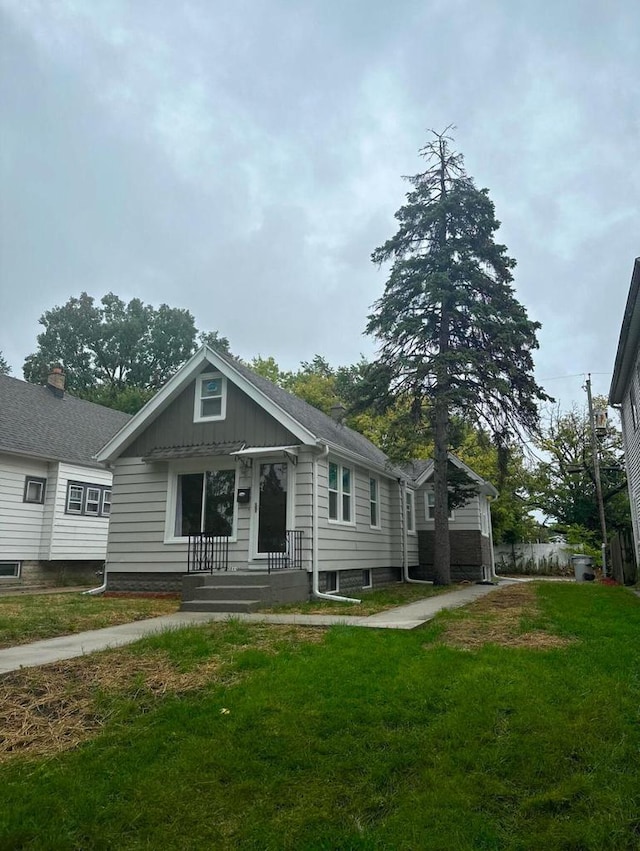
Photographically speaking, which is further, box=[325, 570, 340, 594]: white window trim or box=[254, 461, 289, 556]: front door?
box=[325, 570, 340, 594]: white window trim

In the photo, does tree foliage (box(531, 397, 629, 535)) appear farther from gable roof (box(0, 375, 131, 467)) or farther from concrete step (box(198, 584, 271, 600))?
concrete step (box(198, 584, 271, 600))

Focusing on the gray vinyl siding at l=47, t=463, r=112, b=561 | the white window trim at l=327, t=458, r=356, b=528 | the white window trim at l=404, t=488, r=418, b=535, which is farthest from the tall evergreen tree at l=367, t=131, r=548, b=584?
the gray vinyl siding at l=47, t=463, r=112, b=561

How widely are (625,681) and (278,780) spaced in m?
2.91

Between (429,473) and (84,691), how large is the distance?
1727 centimetres

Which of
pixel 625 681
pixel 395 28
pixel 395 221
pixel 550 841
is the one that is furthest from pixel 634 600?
pixel 395 28

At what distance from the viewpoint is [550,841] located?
8.46 feet

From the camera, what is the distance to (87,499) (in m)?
19.1

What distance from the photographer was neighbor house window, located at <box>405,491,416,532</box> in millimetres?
19953

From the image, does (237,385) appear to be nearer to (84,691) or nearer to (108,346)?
(84,691)

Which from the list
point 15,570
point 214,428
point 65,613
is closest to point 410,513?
point 214,428

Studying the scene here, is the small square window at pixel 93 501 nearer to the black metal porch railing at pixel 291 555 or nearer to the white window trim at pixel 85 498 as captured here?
the white window trim at pixel 85 498

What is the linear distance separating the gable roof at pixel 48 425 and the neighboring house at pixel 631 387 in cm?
1374

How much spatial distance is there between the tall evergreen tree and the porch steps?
242 inches

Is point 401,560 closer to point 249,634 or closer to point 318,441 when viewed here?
point 318,441
